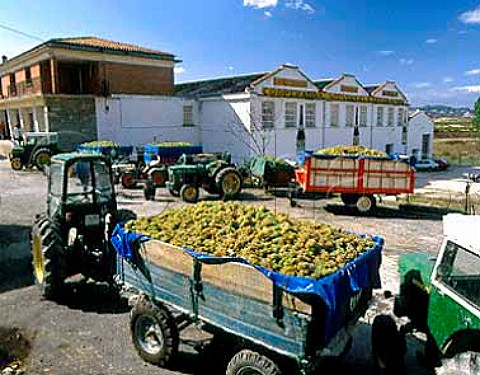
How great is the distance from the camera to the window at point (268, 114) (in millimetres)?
27234

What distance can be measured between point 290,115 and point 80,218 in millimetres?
23628

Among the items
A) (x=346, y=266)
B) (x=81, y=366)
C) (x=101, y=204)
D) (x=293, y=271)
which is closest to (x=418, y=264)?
(x=346, y=266)

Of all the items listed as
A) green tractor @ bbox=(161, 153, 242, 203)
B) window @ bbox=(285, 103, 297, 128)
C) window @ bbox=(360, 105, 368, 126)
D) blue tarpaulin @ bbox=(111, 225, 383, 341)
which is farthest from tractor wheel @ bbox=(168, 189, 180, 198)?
window @ bbox=(360, 105, 368, 126)

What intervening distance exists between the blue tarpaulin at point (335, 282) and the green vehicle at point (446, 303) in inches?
22.9

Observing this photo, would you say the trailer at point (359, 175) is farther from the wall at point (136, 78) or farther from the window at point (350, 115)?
the window at point (350, 115)

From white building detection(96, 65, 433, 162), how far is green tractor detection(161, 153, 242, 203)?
33.1 feet

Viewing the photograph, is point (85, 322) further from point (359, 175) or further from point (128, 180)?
point (128, 180)

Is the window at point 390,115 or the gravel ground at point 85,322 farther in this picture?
the window at point 390,115

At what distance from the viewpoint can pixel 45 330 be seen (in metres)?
6.08

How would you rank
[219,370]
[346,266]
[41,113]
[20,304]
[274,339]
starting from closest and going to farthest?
1. [274,339]
2. [346,266]
3. [219,370]
4. [20,304]
5. [41,113]

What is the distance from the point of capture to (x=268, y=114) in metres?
27.5

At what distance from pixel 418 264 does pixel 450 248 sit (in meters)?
0.98

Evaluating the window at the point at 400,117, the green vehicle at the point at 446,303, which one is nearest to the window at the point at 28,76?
the green vehicle at the point at 446,303

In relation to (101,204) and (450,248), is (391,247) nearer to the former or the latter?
(450,248)
